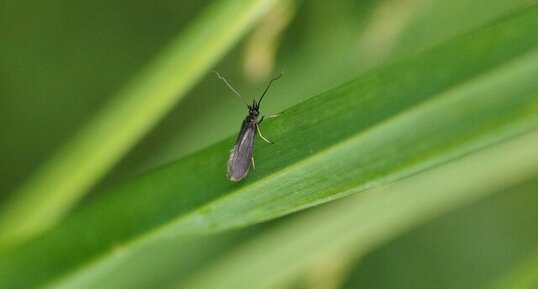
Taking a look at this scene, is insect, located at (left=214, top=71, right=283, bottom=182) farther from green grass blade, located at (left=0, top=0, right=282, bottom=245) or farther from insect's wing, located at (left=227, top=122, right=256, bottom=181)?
green grass blade, located at (left=0, top=0, right=282, bottom=245)

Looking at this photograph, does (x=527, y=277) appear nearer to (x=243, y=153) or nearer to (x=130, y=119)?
(x=243, y=153)

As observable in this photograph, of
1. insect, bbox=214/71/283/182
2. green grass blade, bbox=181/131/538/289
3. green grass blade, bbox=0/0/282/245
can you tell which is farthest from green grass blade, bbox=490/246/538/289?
green grass blade, bbox=0/0/282/245

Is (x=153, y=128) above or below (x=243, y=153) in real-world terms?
above

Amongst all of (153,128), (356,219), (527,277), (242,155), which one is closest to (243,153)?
(242,155)

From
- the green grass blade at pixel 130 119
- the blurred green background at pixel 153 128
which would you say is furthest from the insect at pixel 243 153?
the blurred green background at pixel 153 128

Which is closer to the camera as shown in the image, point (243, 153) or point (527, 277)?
point (243, 153)

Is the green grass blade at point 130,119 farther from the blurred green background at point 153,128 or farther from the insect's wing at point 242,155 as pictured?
the blurred green background at point 153,128

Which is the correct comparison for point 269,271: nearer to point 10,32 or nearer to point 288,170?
point 288,170

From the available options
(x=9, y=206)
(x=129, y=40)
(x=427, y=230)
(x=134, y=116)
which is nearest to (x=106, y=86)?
(x=129, y=40)
